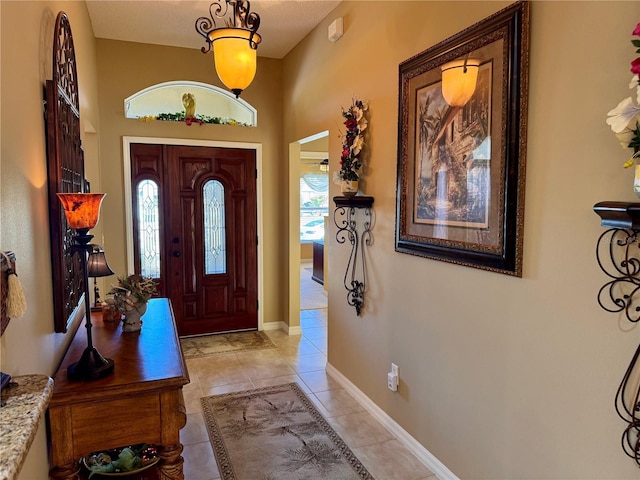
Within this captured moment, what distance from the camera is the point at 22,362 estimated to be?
52.8 inches

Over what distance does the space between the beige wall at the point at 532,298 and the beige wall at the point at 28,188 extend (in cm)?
185

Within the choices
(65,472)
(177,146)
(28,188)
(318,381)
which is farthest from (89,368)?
(177,146)

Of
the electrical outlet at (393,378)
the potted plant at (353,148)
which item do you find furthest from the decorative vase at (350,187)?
the electrical outlet at (393,378)

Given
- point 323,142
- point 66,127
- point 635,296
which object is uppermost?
point 323,142

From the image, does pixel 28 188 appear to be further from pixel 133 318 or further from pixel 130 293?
pixel 133 318

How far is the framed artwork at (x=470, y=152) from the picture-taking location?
1844 millimetres

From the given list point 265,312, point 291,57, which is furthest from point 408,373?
point 291,57

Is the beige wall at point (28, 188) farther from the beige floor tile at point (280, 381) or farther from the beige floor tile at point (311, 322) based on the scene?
the beige floor tile at point (311, 322)

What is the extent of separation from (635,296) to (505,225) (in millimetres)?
574

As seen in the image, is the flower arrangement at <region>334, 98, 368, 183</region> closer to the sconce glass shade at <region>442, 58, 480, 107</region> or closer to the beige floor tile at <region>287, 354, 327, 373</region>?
the sconce glass shade at <region>442, 58, 480, 107</region>

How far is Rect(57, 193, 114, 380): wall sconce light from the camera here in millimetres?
1605

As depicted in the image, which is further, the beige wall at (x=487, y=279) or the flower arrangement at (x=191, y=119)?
the flower arrangement at (x=191, y=119)

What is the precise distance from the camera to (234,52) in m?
2.32

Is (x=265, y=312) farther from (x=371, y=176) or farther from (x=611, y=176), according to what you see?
(x=611, y=176)
